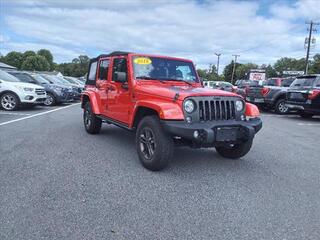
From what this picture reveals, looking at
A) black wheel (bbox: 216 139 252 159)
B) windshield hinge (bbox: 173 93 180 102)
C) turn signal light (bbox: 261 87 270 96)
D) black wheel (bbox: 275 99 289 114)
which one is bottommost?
black wheel (bbox: 275 99 289 114)

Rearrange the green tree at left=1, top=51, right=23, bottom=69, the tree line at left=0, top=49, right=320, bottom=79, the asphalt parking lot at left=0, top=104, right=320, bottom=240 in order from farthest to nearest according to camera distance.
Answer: the green tree at left=1, top=51, right=23, bottom=69, the tree line at left=0, top=49, right=320, bottom=79, the asphalt parking lot at left=0, top=104, right=320, bottom=240

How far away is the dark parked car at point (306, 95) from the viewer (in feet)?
40.6

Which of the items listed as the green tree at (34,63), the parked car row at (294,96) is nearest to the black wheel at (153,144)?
the parked car row at (294,96)

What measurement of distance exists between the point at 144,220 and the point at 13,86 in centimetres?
1139

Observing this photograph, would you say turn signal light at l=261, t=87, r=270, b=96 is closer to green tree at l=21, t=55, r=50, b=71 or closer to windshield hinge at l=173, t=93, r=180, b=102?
windshield hinge at l=173, t=93, r=180, b=102

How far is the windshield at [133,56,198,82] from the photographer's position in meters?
6.34

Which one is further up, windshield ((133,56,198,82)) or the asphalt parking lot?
windshield ((133,56,198,82))

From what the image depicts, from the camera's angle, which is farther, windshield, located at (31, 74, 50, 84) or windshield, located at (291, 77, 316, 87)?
windshield, located at (31, 74, 50, 84)

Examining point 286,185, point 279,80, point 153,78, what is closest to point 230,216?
point 286,185

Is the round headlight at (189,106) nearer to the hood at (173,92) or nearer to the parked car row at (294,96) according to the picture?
the hood at (173,92)

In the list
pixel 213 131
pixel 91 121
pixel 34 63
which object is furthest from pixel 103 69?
pixel 34 63

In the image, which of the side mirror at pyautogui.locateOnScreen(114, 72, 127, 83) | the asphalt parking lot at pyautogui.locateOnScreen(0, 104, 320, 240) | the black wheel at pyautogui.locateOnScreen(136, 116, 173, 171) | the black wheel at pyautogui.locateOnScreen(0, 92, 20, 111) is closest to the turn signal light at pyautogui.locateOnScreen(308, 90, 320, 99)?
the asphalt parking lot at pyautogui.locateOnScreen(0, 104, 320, 240)

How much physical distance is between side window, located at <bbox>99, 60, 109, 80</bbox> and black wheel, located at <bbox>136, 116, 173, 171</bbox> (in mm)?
2389

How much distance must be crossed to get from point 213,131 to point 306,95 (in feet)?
29.9
